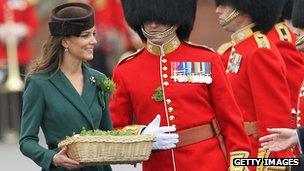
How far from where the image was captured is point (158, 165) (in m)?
8.44

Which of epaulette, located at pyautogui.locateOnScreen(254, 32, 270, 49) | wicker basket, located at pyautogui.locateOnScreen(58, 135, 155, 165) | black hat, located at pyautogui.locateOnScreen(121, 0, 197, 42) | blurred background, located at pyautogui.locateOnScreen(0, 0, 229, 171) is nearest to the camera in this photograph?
wicker basket, located at pyautogui.locateOnScreen(58, 135, 155, 165)

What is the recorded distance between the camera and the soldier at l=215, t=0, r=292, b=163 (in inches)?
350

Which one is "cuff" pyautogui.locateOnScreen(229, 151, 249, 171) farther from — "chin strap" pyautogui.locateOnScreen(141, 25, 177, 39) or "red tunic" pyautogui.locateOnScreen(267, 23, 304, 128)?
"red tunic" pyautogui.locateOnScreen(267, 23, 304, 128)

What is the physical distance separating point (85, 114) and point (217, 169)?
0.90 metres

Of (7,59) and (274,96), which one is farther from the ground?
(274,96)

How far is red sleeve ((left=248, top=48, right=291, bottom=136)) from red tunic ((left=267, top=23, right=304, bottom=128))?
25.6 inches

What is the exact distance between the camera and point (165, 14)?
28.1 ft

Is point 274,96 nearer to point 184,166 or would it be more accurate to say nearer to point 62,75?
point 184,166

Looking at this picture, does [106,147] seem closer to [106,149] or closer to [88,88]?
[106,149]

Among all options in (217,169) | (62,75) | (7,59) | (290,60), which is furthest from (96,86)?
(7,59)

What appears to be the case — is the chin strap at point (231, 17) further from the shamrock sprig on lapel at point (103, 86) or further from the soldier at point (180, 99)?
the shamrock sprig on lapel at point (103, 86)

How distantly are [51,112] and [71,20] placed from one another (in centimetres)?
52

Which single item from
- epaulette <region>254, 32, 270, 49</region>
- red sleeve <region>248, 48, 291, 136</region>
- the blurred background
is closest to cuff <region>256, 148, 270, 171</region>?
red sleeve <region>248, 48, 291, 136</region>

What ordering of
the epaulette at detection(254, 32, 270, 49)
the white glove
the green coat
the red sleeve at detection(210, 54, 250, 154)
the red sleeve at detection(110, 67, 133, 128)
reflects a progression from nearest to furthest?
1. the green coat
2. the white glove
3. the red sleeve at detection(210, 54, 250, 154)
4. the red sleeve at detection(110, 67, 133, 128)
5. the epaulette at detection(254, 32, 270, 49)
